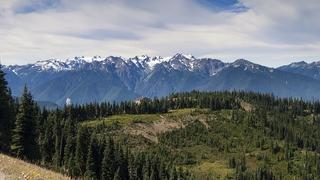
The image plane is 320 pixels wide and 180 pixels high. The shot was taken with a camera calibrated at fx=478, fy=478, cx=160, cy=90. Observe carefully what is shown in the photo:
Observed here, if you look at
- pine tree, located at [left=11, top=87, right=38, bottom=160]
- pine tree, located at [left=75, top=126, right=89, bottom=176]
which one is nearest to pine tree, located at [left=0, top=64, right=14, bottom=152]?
pine tree, located at [left=11, top=87, right=38, bottom=160]

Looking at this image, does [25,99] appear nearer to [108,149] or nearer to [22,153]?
[22,153]

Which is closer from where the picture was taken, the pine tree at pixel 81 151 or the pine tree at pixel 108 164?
the pine tree at pixel 81 151

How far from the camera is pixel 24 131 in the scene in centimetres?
8719

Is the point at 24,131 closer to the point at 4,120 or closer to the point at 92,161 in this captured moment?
the point at 4,120

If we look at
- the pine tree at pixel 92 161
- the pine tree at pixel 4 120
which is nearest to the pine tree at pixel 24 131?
the pine tree at pixel 4 120

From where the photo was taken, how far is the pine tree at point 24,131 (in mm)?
86438

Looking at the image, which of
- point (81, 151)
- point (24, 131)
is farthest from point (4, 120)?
point (81, 151)

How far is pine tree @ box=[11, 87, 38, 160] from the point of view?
86438 millimetres

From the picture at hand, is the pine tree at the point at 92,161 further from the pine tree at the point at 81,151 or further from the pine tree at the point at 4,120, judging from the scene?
the pine tree at the point at 4,120

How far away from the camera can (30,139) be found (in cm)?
8775

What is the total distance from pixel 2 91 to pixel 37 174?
192ft

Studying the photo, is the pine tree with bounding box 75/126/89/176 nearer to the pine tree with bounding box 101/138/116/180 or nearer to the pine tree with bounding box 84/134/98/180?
the pine tree with bounding box 84/134/98/180

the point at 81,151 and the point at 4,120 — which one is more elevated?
the point at 4,120

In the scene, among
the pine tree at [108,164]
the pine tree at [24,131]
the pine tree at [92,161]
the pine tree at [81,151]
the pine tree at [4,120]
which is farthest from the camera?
the pine tree at [108,164]
